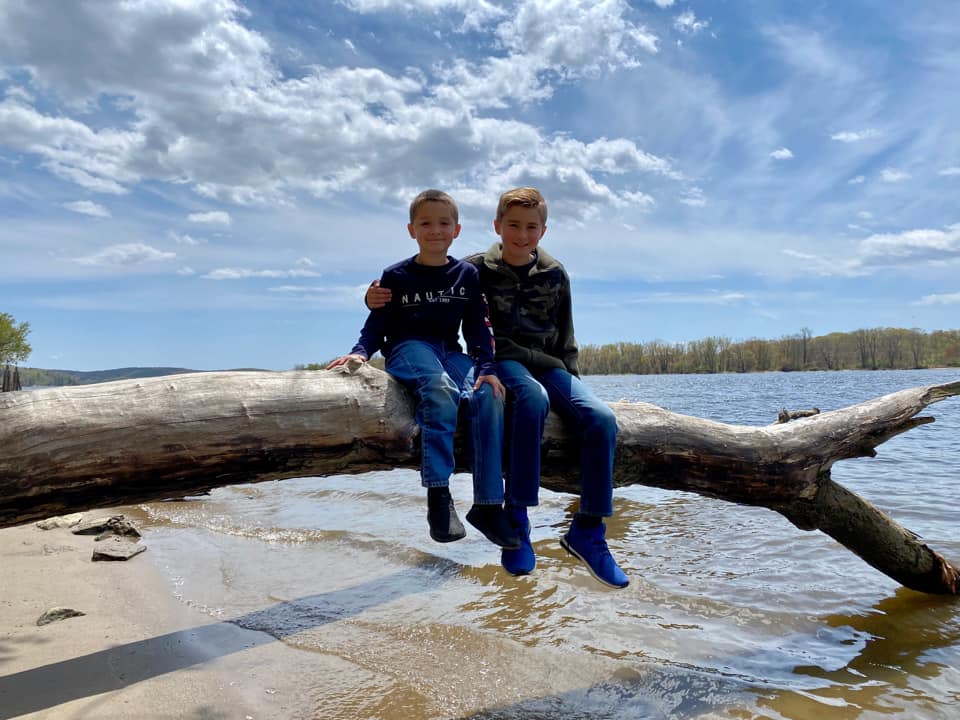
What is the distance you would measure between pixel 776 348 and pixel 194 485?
112 metres

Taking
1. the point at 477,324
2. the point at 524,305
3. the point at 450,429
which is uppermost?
the point at 524,305

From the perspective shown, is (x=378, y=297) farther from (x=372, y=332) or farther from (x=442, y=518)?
(x=442, y=518)

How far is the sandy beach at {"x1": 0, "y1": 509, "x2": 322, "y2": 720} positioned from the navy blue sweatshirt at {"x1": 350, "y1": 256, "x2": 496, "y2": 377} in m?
2.15

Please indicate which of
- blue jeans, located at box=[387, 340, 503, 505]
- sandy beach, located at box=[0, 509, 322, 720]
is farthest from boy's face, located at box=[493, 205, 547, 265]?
sandy beach, located at box=[0, 509, 322, 720]

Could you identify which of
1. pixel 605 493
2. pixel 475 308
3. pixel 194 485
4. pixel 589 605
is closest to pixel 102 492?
pixel 194 485

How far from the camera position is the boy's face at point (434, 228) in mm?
3555

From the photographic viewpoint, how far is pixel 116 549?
673 cm

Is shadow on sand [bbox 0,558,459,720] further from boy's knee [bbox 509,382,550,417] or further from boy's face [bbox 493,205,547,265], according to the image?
boy's face [bbox 493,205,547,265]

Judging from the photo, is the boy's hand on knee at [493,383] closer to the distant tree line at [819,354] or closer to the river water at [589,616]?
the river water at [589,616]

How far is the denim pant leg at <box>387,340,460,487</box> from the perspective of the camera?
322 centimetres

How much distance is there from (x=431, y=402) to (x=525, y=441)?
1.81 feet

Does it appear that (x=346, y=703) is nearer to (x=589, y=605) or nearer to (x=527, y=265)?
(x=589, y=605)

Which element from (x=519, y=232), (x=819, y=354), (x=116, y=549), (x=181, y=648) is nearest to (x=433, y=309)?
(x=519, y=232)

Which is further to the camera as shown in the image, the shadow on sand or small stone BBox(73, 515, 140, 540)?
small stone BBox(73, 515, 140, 540)
